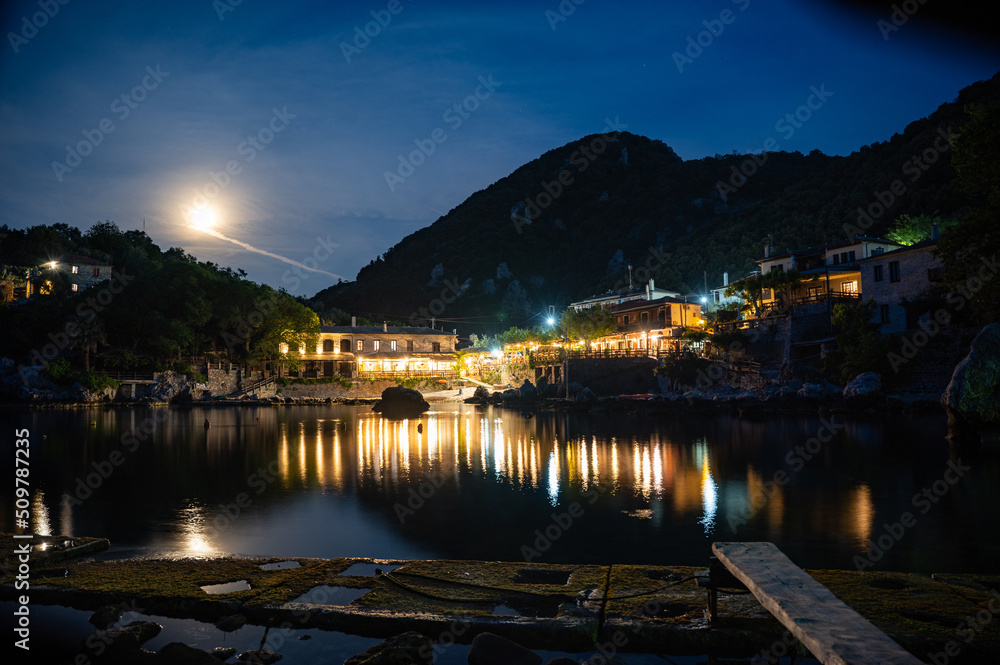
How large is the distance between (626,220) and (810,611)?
474 feet

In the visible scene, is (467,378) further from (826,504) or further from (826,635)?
(826,635)

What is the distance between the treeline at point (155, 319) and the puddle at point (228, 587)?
60.1 m

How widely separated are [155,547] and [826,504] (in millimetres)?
14604

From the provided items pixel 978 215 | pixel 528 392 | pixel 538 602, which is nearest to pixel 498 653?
pixel 538 602

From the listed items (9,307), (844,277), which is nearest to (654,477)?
(844,277)

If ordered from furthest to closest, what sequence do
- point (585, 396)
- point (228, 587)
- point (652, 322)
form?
1. point (652, 322)
2. point (585, 396)
3. point (228, 587)

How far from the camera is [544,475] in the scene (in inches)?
769

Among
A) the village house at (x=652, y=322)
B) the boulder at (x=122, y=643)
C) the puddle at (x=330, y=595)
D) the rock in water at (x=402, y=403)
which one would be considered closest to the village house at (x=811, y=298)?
the village house at (x=652, y=322)

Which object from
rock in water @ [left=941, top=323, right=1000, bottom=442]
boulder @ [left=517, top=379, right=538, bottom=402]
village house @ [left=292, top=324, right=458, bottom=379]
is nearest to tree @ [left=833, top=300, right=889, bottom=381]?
rock in water @ [left=941, top=323, right=1000, bottom=442]

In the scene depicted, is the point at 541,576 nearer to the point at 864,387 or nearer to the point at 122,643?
the point at 122,643

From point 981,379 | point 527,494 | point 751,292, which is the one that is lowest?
point 527,494

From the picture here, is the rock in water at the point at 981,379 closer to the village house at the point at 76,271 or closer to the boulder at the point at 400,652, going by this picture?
the boulder at the point at 400,652

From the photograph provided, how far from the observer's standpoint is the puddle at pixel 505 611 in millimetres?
6750

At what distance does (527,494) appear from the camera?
1653 centimetres
